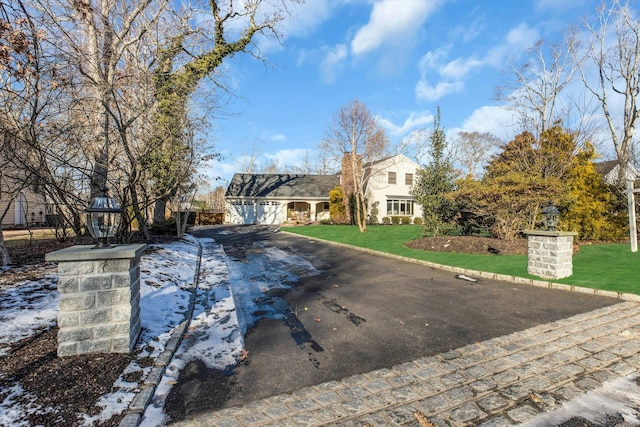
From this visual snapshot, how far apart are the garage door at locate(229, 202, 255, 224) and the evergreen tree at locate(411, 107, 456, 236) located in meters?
18.5

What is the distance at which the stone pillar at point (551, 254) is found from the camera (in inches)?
248

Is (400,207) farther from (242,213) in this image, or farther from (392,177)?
(242,213)

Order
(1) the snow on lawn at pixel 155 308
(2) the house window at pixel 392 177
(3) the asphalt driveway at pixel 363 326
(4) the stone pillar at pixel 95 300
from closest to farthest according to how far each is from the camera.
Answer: (1) the snow on lawn at pixel 155 308 < (3) the asphalt driveway at pixel 363 326 < (4) the stone pillar at pixel 95 300 < (2) the house window at pixel 392 177

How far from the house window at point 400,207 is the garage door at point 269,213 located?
10322 millimetres

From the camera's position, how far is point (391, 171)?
26.8 m

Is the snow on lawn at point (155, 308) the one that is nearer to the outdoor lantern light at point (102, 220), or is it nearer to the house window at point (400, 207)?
the outdoor lantern light at point (102, 220)

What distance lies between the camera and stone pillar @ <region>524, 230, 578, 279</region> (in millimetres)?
6305

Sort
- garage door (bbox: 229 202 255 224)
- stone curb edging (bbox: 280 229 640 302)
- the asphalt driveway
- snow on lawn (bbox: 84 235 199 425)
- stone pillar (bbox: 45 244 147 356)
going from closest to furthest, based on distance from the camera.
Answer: snow on lawn (bbox: 84 235 199 425) → the asphalt driveway → stone pillar (bbox: 45 244 147 356) → stone curb edging (bbox: 280 229 640 302) → garage door (bbox: 229 202 255 224)

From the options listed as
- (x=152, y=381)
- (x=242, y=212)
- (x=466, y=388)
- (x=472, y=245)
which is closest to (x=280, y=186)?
(x=242, y=212)

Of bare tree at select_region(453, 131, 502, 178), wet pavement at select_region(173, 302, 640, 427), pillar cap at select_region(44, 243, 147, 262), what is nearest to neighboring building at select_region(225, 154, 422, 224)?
bare tree at select_region(453, 131, 502, 178)

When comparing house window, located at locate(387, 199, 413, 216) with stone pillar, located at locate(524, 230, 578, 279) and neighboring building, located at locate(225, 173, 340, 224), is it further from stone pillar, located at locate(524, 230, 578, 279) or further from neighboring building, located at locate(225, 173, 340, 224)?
stone pillar, located at locate(524, 230, 578, 279)

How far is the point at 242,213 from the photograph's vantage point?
2808 centimetres

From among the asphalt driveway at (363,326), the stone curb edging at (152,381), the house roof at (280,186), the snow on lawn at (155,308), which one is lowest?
the asphalt driveway at (363,326)

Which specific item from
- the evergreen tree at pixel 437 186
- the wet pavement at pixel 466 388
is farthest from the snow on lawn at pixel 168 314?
the evergreen tree at pixel 437 186
